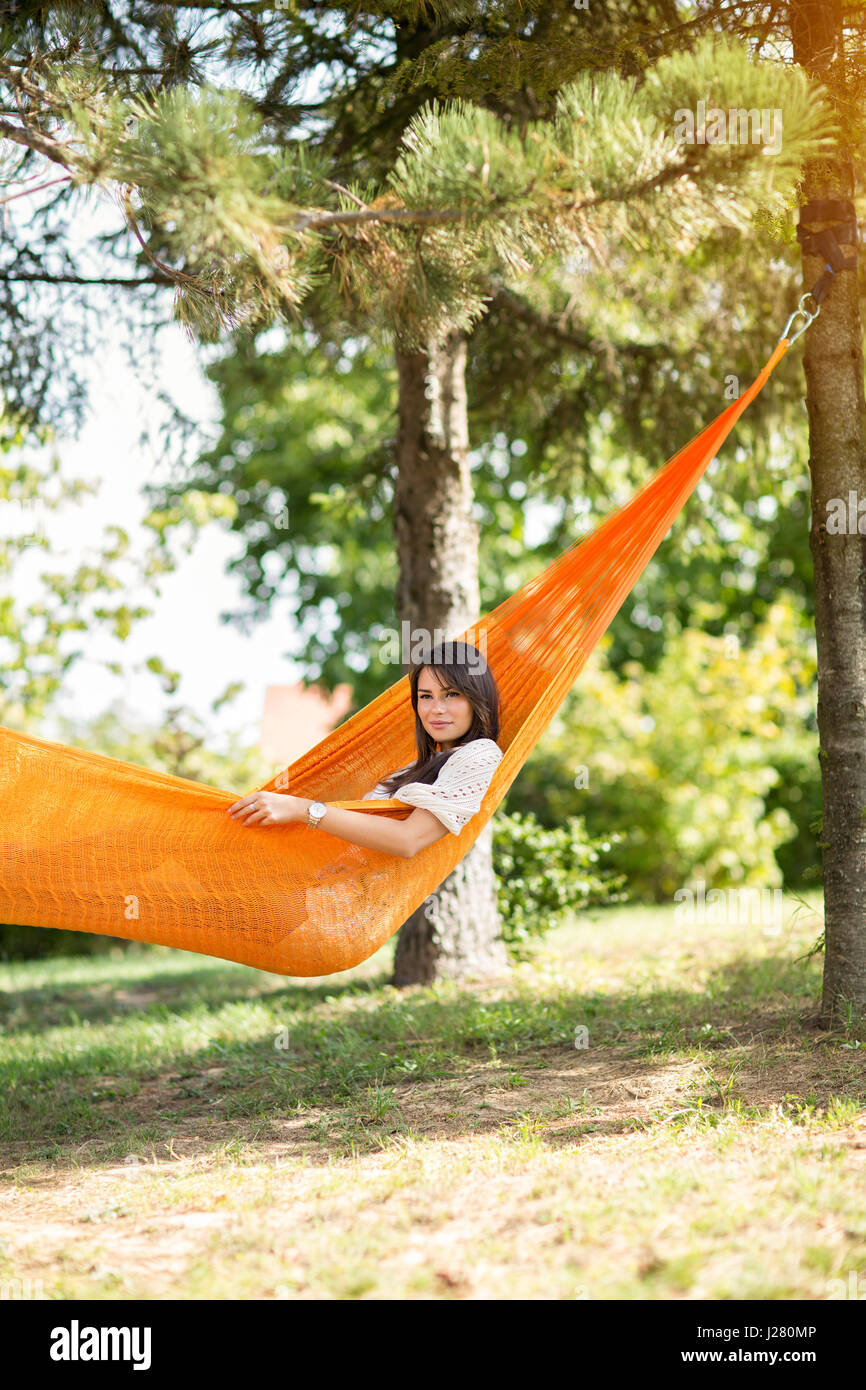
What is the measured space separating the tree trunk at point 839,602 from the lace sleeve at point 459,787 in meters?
0.88

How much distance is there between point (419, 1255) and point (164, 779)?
1.20 metres

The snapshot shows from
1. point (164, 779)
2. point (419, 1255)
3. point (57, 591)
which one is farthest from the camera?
point (57, 591)

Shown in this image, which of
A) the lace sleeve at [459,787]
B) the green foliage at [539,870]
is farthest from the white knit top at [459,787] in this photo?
the green foliage at [539,870]

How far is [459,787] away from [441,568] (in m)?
1.79

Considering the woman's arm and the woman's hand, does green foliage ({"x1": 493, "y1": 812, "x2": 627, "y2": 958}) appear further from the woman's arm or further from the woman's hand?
the woman's hand

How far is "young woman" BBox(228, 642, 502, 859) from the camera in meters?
2.34

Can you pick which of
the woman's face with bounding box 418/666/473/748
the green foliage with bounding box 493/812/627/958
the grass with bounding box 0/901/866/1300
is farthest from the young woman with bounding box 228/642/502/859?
the green foliage with bounding box 493/812/627/958

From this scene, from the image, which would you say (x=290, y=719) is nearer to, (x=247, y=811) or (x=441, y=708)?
(x=441, y=708)

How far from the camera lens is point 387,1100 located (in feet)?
8.65

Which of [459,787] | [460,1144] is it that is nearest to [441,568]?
[459,787]

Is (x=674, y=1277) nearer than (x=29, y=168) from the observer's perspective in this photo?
Yes

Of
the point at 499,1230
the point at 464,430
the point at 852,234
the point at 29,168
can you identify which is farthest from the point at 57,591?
the point at 499,1230

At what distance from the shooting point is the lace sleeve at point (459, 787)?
2410 mm
